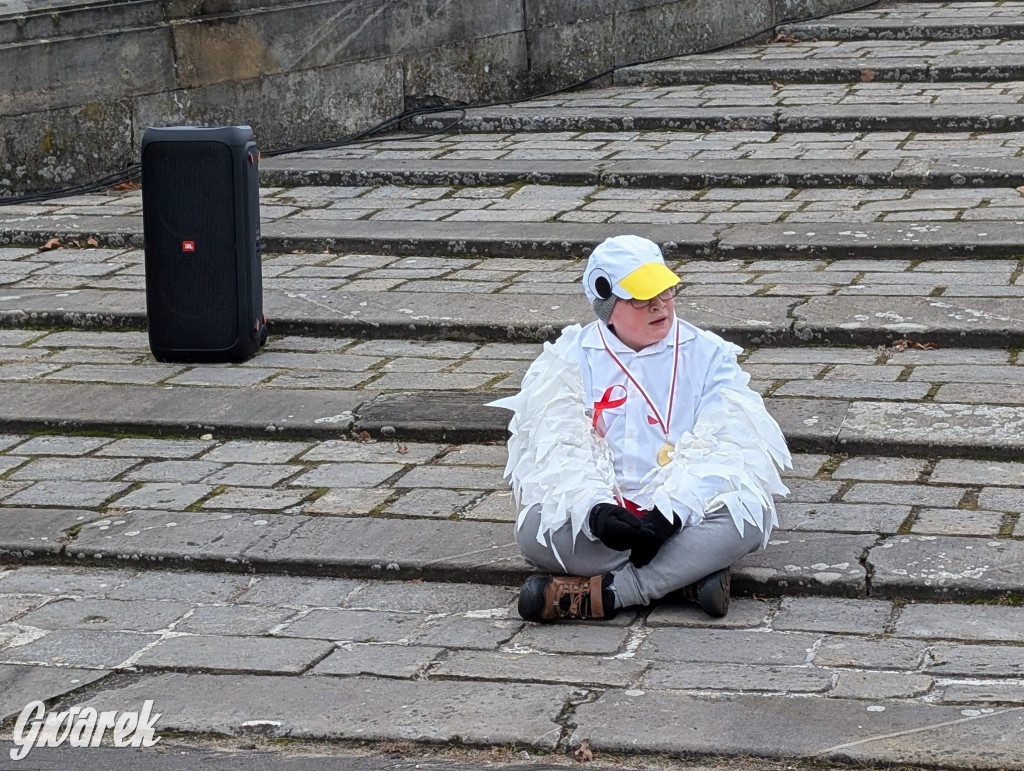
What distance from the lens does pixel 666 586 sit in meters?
4.65

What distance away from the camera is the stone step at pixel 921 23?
40.8 ft

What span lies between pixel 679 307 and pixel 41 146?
483 centimetres

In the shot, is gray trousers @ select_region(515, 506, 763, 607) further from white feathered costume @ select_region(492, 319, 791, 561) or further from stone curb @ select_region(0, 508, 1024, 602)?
stone curb @ select_region(0, 508, 1024, 602)

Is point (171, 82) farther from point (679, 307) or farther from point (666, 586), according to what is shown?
point (666, 586)

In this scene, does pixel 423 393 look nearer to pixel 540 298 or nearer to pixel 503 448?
pixel 503 448

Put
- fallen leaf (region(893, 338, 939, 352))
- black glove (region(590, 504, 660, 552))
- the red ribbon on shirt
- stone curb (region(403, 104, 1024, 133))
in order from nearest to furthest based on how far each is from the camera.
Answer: black glove (region(590, 504, 660, 552))
the red ribbon on shirt
fallen leaf (region(893, 338, 939, 352))
stone curb (region(403, 104, 1024, 133))

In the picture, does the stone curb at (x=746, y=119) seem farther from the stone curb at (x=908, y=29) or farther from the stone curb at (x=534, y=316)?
the stone curb at (x=534, y=316)

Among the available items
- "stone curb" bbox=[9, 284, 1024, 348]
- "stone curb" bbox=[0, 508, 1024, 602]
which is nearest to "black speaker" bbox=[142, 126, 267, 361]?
"stone curb" bbox=[9, 284, 1024, 348]

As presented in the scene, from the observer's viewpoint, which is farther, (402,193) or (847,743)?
(402,193)

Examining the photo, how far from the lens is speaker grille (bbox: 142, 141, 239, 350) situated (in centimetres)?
708

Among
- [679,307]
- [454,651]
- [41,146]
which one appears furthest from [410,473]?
[41,146]

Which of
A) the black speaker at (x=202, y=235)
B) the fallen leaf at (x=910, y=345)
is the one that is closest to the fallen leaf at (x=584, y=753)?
the fallen leaf at (x=910, y=345)

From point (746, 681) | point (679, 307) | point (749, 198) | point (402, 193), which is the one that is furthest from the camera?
point (402, 193)

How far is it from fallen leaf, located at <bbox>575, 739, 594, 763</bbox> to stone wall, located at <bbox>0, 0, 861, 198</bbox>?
7.40 metres
